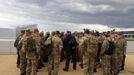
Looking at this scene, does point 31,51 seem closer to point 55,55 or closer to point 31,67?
point 31,67

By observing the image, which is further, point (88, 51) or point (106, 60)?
point (106, 60)

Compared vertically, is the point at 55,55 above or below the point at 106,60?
above

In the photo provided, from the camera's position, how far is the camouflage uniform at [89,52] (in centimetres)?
1475

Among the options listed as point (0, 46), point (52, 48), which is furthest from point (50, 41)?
point (0, 46)

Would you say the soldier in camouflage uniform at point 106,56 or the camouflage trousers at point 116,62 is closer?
the soldier in camouflage uniform at point 106,56

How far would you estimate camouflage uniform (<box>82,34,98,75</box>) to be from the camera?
1475 centimetres

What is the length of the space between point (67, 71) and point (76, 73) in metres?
0.75

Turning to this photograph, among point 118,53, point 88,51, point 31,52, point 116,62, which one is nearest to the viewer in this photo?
point 31,52

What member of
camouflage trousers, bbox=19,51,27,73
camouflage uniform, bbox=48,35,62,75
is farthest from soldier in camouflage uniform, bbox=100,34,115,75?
camouflage trousers, bbox=19,51,27,73

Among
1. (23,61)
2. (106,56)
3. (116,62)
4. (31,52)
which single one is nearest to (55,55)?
(31,52)

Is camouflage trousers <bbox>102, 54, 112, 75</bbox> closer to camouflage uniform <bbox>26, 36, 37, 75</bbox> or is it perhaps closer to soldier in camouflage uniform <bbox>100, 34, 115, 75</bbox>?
soldier in camouflage uniform <bbox>100, 34, 115, 75</bbox>

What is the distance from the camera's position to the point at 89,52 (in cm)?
1474

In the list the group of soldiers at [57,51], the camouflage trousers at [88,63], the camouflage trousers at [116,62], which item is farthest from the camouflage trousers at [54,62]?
the camouflage trousers at [116,62]

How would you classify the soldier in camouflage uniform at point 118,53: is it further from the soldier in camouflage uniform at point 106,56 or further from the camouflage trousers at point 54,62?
the camouflage trousers at point 54,62
